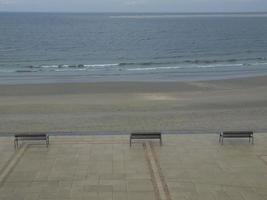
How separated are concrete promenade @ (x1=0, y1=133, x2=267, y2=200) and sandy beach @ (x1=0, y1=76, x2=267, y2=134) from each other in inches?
132

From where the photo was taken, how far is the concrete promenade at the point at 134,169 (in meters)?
11.1

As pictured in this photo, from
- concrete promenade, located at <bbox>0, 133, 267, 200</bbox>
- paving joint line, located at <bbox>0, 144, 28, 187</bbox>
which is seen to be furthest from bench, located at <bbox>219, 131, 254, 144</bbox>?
paving joint line, located at <bbox>0, 144, 28, 187</bbox>

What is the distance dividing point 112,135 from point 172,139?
233 cm

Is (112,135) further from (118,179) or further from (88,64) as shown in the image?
(88,64)

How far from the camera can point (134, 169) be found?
1272 centimetres

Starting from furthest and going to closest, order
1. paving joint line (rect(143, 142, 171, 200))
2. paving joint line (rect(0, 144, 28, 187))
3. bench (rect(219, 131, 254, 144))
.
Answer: bench (rect(219, 131, 254, 144))
paving joint line (rect(0, 144, 28, 187))
paving joint line (rect(143, 142, 171, 200))

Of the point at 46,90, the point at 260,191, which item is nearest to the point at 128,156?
the point at 260,191

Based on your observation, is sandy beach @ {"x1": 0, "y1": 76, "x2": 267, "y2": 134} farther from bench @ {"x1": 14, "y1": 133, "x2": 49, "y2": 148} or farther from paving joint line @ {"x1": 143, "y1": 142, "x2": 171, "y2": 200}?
paving joint line @ {"x1": 143, "y1": 142, "x2": 171, "y2": 200}

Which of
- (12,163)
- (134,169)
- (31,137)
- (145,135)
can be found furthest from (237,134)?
(12,163)

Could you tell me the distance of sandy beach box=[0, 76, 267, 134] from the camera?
19578 millimetres

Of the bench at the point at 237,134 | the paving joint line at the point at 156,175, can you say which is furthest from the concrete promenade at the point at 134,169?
the bench at the point at 237,134

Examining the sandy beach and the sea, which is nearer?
the sandy beach

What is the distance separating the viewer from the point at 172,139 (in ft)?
51.4

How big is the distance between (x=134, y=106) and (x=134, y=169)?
11658 millimetres
